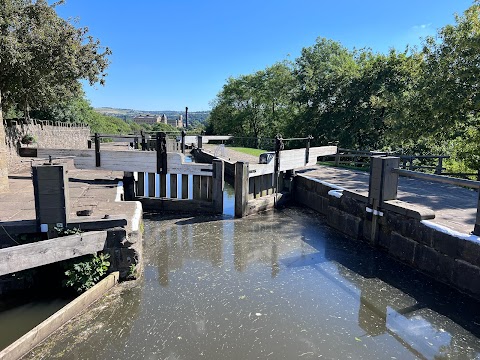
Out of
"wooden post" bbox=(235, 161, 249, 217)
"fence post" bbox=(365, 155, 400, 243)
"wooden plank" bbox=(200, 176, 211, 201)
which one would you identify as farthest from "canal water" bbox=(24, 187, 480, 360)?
"wooden plank" bbox=(200, 176, 211, 201)

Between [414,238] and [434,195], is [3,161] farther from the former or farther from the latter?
[434,195]

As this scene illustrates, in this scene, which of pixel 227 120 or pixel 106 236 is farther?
pixel 227 120

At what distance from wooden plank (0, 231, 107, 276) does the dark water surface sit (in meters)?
0.71

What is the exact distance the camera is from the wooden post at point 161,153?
850cm

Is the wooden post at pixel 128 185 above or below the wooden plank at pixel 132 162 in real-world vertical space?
below

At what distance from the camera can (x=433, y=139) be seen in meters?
11.8

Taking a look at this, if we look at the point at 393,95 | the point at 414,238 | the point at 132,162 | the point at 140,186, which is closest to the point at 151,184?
the point at 140,186

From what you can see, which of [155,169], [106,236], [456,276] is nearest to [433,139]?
[456,276]

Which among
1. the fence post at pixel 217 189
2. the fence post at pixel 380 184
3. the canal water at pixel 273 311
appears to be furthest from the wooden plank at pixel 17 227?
the fence post at pixel 380 184

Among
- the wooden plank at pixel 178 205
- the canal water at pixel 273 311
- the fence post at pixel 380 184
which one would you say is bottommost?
the canal water at pixel 273 311

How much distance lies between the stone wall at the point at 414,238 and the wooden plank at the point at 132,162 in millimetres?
3446

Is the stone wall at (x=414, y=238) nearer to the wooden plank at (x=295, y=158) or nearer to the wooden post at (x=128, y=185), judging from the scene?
the wooden plank at (x=295, y=158)

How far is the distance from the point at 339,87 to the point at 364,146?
3.40m

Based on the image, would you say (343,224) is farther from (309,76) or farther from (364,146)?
(309,76)
